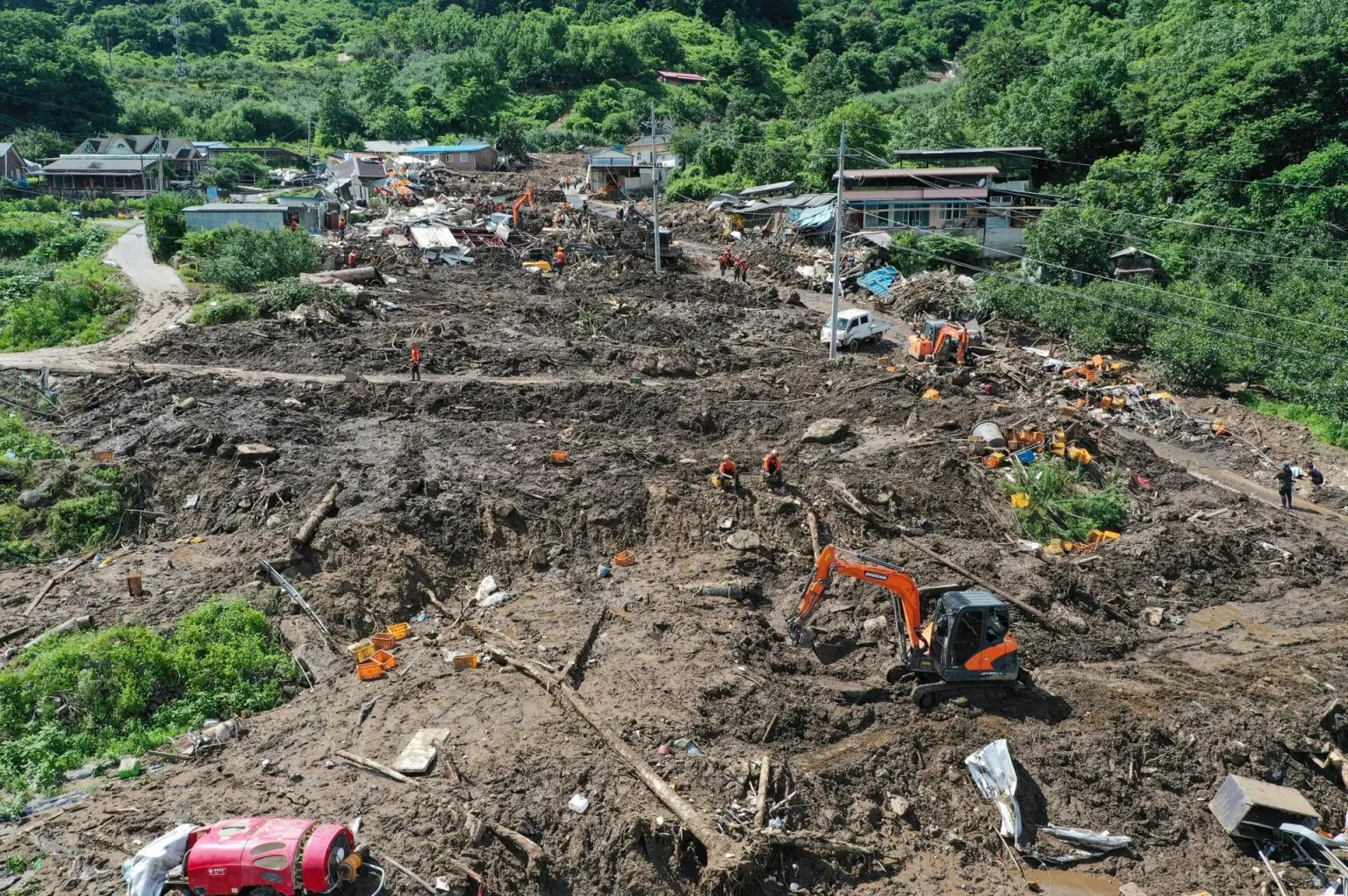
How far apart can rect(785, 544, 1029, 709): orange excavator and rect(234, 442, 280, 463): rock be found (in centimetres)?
1180

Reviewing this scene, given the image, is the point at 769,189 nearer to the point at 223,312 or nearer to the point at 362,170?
the point at 362,170

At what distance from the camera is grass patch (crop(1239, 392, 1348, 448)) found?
75.2 ft

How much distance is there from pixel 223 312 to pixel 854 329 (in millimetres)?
20049

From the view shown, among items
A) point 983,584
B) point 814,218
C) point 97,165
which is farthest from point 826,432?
point 97,165

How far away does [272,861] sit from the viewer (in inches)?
338

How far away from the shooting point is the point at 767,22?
101m

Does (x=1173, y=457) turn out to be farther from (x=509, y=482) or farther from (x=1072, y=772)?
(x=509, y=482)

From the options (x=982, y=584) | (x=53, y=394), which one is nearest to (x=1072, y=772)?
(x=982, y=584)

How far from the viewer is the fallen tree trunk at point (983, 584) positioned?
573 inches

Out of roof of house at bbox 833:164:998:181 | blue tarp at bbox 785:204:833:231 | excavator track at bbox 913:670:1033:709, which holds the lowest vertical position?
excavator track at bbox 913:670:1033:709

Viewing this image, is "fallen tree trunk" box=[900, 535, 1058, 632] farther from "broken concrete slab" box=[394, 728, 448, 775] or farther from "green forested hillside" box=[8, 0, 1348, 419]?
"green forested hillside" box=[8, 0, 1348, 419]

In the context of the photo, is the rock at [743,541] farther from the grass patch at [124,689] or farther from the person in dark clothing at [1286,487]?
the person in dark clothing at [1286,487]

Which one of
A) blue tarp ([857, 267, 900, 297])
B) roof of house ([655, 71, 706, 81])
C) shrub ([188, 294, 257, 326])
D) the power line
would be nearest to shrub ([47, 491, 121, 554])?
Answer: shrub ([188, 294, 257, 326])

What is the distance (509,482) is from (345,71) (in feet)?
287
